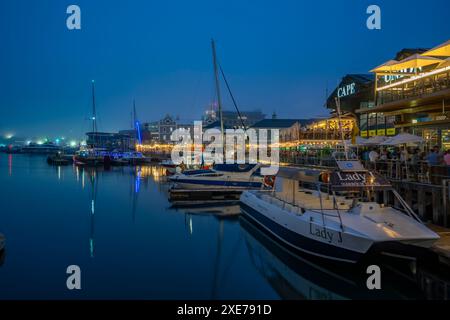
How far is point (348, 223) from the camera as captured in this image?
13992 mm

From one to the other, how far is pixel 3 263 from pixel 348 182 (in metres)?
14.7

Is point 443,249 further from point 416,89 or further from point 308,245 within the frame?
point 416,89

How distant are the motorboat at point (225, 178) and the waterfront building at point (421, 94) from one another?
1187cm

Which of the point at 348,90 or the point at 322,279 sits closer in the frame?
the point at 322,279

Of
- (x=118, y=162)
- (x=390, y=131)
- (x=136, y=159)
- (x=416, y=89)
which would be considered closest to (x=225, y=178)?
(x=390, y=131)

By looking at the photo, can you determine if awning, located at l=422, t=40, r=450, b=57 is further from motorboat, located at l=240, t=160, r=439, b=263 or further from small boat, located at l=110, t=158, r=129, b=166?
small boat, located at l=110, t=158, r=129, b=166

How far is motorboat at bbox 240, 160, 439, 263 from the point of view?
12.8 m

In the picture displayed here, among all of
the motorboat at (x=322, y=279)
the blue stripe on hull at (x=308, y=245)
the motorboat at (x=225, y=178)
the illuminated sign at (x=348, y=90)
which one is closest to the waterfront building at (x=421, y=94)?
the motorboat at (x=225, y=178)

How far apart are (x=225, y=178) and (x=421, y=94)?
59.5ft

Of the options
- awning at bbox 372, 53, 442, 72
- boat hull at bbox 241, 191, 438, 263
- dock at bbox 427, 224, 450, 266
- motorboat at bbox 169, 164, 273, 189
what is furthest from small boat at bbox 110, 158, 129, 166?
dock at bbox 427, 224, 450, 266

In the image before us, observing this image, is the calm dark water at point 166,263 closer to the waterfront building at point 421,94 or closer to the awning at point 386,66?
the waterfront building at point 421,94

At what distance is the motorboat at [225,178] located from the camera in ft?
118
